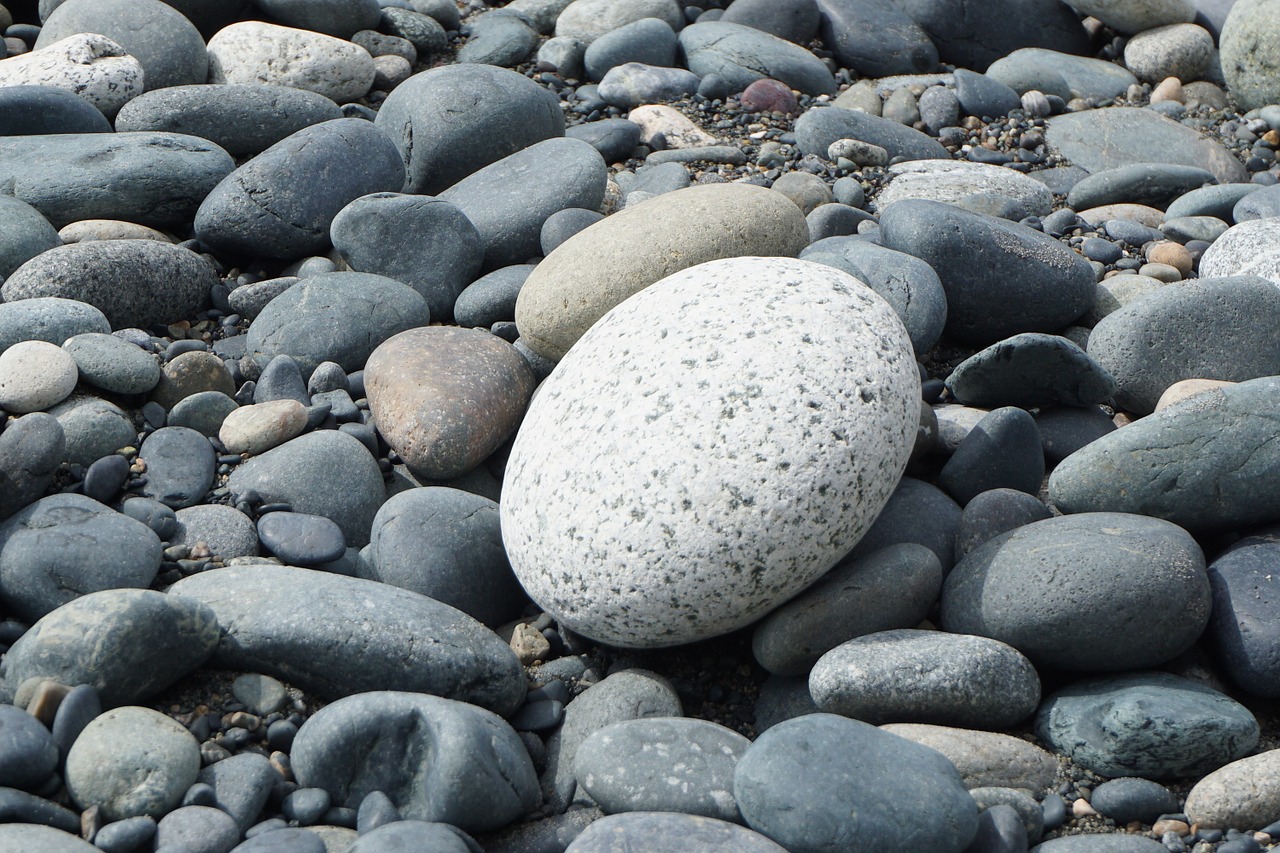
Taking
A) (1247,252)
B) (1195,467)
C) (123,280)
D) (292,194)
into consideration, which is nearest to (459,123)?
(292,194)

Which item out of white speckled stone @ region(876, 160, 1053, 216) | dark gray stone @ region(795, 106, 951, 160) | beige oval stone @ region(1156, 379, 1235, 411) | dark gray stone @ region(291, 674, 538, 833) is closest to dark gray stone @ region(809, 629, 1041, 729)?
dark gray stone @ region(291, 674, 538, 833)

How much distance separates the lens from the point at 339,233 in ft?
15.3

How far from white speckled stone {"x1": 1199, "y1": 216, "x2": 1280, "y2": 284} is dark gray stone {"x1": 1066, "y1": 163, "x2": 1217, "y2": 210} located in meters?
0.76

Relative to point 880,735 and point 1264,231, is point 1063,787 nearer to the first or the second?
point 880,735

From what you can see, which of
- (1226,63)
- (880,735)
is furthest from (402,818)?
(1226,63)

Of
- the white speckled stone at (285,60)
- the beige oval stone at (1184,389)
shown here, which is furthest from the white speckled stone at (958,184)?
the white speckled stone at (285,60)

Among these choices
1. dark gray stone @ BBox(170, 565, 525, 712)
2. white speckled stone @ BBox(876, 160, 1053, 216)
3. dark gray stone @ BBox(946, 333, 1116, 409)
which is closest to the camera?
dark gray stone @ BBox(170, 565, 525, 712)

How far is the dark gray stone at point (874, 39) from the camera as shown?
719 centimetres

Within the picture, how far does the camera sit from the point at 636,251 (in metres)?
4.04

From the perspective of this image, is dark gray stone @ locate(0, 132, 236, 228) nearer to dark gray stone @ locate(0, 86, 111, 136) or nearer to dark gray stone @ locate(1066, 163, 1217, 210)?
dark gray stone @ locate(0, 86, 111, 136)

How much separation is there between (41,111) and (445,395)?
2.85 meters

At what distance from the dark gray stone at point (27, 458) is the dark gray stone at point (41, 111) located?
8.02 ft

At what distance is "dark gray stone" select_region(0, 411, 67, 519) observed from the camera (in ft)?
10.8

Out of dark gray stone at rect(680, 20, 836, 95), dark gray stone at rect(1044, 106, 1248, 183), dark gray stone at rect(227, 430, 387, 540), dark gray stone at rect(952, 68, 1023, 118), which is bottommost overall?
dark gray stone at rect(227, 430, 387, 540)
